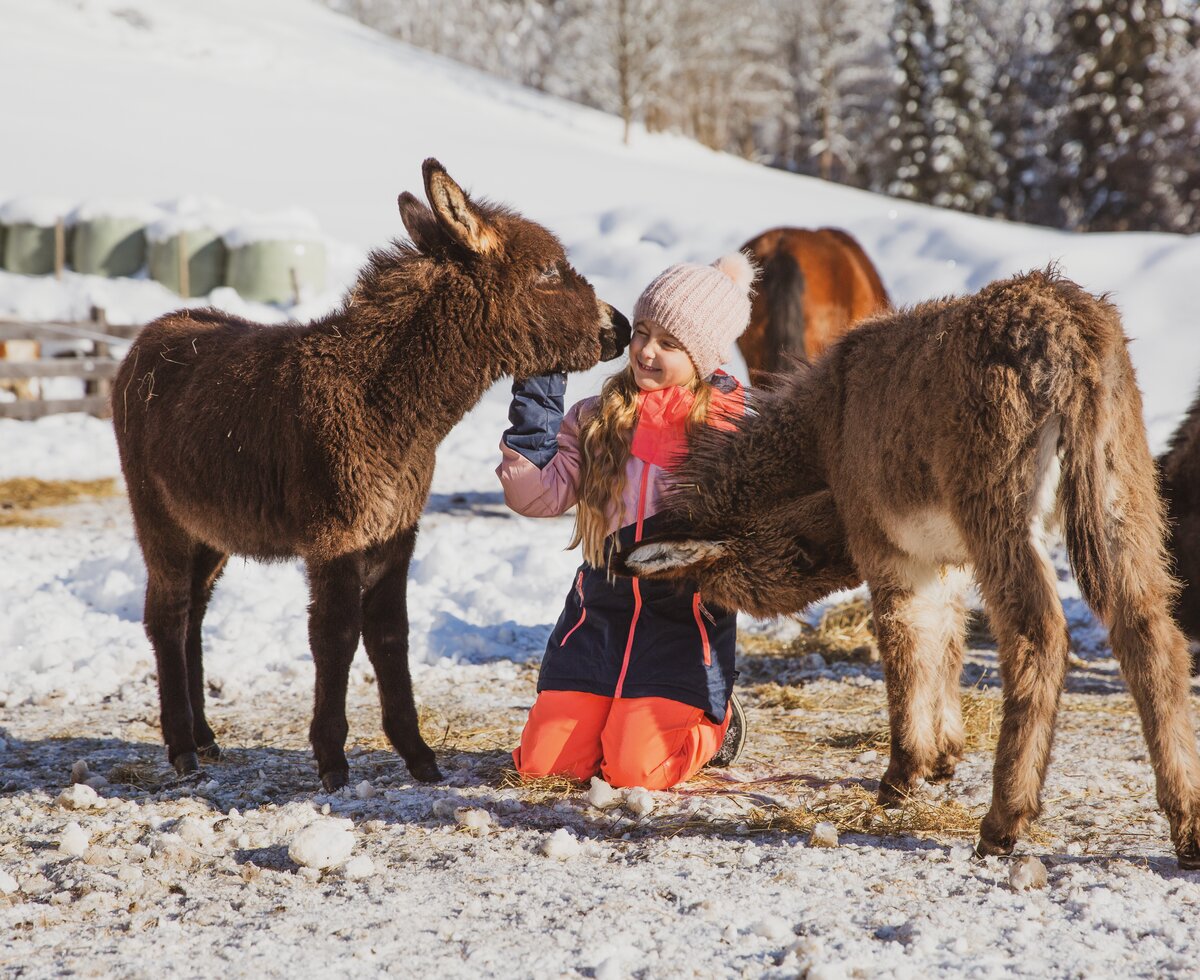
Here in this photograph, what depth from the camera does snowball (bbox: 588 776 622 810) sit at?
139 inches

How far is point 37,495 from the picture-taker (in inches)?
377

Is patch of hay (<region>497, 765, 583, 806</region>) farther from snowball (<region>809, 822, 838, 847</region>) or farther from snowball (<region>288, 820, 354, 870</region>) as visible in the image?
snowball (<region>809, 822, 838, 847</region>)

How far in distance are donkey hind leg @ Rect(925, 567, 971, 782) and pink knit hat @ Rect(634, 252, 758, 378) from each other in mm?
1086

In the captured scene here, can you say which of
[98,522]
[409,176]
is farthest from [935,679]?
[409,176]

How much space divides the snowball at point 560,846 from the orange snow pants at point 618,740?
2.10 feet

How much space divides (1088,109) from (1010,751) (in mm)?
36679

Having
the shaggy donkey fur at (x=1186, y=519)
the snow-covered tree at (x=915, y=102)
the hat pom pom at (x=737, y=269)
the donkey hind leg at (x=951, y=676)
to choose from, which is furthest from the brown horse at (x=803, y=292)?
the snow-covered tree at (x=915, y=102)

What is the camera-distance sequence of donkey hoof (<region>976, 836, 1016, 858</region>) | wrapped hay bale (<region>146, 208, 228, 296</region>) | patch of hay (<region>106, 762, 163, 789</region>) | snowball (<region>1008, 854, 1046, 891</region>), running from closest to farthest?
snowball (<region>1008, 854, 1046, 891</region>)
donkey hoof (<region>976, 836, 1016, 858</region>)
patch of hay (<region>106, 762, 163, 789</region>)
wrapped hay bale (<region>146, 208, 228, 296</region>)

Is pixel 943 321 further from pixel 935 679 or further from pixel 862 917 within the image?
pixel 862 917

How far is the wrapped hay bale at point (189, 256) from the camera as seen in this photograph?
811 inches

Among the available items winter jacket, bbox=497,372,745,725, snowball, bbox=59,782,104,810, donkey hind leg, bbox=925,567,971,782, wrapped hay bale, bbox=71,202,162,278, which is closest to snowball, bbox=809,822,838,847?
donkey hind leg, bbox=925,567,971,782

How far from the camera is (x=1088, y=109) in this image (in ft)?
113

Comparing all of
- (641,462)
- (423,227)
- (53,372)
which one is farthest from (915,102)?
(423,227)

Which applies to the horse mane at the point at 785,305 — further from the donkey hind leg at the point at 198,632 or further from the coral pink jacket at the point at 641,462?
the donkey hind leg at the point at 198,632
